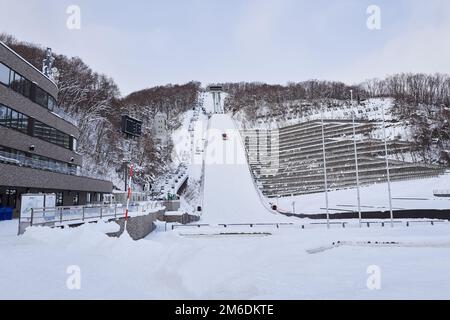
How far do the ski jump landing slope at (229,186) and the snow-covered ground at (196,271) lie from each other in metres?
22.6

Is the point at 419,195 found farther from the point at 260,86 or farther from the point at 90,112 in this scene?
the point at 260,86

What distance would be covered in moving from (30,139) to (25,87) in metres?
5.05

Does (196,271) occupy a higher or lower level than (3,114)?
lower

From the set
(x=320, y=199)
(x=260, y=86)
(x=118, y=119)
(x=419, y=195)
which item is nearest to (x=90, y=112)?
(x=118, y=119)

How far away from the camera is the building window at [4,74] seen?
26.6m

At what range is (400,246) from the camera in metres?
15.4

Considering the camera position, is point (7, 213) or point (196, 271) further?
point (7, 213)

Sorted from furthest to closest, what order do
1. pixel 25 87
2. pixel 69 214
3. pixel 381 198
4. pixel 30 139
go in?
pixel 381 198 → pixel 30 139 → pixel 25 87 → pixel 69 214

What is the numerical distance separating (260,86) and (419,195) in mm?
115922

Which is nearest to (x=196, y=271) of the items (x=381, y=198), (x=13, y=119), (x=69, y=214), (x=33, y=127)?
(x=69, y=214)

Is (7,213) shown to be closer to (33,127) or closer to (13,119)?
(13,119)

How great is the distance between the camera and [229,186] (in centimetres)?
5112

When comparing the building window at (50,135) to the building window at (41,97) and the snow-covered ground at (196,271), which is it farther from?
the snow-covered ground at (196,271)

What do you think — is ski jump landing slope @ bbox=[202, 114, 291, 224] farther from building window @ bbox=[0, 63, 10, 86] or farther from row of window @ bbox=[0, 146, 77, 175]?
building window @ bbox=[0, 63, 10, 86]
